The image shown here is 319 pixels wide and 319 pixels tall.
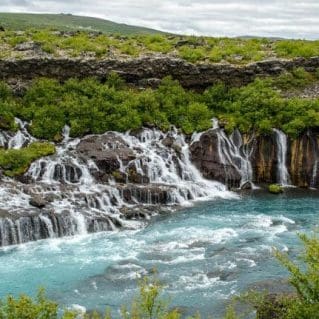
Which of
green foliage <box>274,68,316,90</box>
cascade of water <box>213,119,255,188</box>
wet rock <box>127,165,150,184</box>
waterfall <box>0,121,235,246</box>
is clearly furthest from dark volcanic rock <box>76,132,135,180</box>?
green foliage <box>274,68,316,90</box>

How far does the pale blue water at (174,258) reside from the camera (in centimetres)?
2720

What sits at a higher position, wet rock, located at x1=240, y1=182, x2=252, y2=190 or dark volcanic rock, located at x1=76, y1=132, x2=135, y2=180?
dark volcanic rock, located at x1=76, y1=132, x2=135, y2=180

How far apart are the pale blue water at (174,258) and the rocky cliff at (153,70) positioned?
1707 cm

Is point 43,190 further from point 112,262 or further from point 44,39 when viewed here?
point 44,39

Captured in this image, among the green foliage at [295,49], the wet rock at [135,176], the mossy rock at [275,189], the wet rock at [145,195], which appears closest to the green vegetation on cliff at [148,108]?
the green foliage at [295,49]

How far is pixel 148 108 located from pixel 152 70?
16.8ft

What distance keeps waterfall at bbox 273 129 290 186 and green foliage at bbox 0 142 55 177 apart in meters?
17.7

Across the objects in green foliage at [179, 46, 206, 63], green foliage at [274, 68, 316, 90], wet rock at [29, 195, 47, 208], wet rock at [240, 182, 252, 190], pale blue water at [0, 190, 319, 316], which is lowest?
pale blue water at [0, 190, 319, 316]

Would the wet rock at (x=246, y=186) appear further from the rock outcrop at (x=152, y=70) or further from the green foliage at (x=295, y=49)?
the green foliage at (x=295, y=49)

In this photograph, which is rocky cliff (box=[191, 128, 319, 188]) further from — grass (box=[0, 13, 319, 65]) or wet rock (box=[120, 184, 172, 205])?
grass (box=[0, 13, 319, 65])

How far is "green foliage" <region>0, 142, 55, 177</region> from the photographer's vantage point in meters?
40.9

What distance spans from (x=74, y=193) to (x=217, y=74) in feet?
67.5

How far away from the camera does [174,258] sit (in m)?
31.3

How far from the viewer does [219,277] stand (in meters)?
28.9
